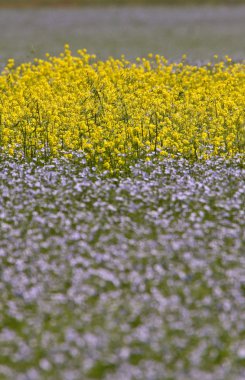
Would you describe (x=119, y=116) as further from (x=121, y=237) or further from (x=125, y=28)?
(x=125, y=28)

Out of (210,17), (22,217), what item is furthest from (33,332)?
(210,17)

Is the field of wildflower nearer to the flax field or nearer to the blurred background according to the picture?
the flax field

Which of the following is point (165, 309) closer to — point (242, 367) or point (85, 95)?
point (242, 367)

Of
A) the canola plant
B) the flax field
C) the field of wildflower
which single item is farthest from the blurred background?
the flax field

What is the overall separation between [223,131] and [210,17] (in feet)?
89.9

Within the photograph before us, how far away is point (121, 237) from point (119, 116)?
6.36m

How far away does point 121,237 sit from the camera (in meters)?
8.85

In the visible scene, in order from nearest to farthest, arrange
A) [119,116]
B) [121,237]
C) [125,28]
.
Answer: [121,237] < [119,116] < [125,28]

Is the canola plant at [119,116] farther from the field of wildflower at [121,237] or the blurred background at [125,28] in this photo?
the blurred background at [125,28]

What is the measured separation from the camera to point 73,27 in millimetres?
34469

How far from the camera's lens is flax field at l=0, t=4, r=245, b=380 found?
6.47 metres

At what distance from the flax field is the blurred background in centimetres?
669

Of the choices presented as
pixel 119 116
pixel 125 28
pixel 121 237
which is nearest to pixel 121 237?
pixel 121 237

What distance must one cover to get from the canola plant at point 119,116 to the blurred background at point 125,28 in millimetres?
2746
